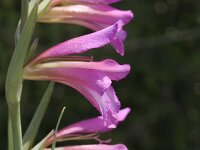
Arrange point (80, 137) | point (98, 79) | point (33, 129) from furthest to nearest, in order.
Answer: point (80, 137) < point (33, 129) < point (98, 79)

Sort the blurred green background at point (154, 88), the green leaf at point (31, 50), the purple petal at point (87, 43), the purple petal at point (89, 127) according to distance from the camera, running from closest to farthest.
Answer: the purple petal at point (87, 43), the green leaf at point (31, 50), the purple petal at point (89, 127), the blurred green background at point (154, 88)

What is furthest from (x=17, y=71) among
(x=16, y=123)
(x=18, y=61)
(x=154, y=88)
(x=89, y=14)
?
(x=154, y=88)

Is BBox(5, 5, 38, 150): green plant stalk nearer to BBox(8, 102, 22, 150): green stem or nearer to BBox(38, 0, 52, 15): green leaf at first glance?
BBox(8, 102, 22, 150): green stem

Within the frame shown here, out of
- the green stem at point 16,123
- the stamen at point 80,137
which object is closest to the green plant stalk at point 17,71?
the green stem at point 16,123

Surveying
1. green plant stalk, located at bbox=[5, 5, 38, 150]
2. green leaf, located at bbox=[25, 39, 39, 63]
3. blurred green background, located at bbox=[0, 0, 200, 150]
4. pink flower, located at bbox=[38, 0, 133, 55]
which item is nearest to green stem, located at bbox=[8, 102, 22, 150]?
green plant stalk, located at bbox=[5, 5, 38, 150]

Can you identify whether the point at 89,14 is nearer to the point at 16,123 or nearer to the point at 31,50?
the point at 31,50

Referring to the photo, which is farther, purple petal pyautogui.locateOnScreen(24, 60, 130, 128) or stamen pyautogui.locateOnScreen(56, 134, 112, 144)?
stamen pyautogui.locateOnScreen(56, 134, 112, 144)

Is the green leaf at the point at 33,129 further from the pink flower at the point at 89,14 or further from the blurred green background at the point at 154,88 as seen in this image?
the blurred green background at the point at 154,88
